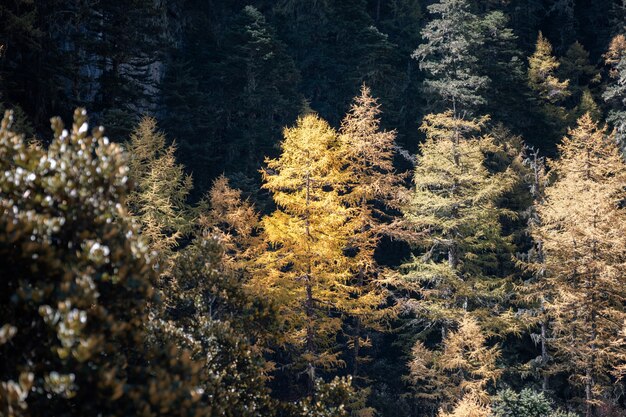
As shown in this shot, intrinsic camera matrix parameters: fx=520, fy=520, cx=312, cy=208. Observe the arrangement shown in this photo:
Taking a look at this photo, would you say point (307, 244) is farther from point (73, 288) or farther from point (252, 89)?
point (252, 89)

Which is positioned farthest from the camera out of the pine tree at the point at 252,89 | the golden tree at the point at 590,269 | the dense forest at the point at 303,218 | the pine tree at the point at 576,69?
the pine tree at the point at 576,69

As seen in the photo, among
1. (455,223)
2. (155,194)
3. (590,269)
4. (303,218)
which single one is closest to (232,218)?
(155,194)

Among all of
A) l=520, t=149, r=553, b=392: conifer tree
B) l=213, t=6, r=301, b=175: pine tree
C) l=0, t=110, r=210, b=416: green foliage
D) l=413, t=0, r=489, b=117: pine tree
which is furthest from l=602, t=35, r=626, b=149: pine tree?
l=0, t=110, r=210, b=416: green foliage

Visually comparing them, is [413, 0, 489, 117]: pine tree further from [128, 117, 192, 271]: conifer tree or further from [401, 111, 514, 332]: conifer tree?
[128, 117, 192, 271]: conifer tree

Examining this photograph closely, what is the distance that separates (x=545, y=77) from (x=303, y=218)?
2426cm

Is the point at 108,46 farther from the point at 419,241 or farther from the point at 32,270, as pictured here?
the point at 32,270

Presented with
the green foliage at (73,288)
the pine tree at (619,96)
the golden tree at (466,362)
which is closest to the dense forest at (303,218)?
the green foliage at (73,288)

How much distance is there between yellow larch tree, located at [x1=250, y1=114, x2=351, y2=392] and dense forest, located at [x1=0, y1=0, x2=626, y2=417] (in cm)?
10

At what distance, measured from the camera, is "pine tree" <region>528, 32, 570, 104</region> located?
108 ft

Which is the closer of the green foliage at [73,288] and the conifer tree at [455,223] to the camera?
the green foliage at [73,288]

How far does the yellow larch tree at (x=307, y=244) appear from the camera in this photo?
1720 centimetres

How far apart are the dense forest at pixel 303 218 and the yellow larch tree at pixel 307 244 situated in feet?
0.33

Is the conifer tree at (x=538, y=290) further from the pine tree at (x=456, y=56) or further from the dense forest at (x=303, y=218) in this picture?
the pine tree at (x=456, y=56)

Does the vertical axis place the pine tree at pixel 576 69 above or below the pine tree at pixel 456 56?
above
